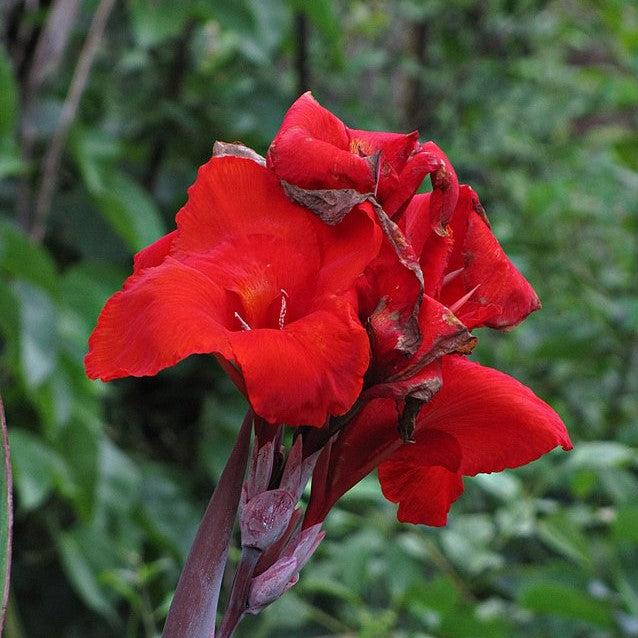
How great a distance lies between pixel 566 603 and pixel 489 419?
62 cm

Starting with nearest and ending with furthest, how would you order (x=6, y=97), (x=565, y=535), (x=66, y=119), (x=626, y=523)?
(x=626, y=523) → (x=565, y=535) → (x=6, y=97) → (x=66, y=119)

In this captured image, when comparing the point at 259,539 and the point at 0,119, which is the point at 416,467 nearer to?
the point at 259,539

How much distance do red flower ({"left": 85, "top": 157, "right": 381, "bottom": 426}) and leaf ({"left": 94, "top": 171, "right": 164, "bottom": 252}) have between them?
2.68 feet

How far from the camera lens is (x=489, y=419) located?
37cm

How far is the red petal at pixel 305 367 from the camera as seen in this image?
0.30m

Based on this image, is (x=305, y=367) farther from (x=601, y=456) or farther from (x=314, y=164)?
(x=601, y=456)

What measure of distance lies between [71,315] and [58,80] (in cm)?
42

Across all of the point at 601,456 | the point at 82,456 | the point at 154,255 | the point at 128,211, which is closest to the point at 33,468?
the point at 82,456

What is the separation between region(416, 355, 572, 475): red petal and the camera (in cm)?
36

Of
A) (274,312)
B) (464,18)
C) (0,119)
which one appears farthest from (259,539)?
(464,18)

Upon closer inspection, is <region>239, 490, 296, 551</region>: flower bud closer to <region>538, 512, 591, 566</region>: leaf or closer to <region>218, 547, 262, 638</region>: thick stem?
<region>218, 547, 262, 638</region>: thick stem

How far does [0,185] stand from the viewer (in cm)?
137

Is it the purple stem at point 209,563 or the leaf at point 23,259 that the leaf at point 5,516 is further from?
the leaf at point 23,259

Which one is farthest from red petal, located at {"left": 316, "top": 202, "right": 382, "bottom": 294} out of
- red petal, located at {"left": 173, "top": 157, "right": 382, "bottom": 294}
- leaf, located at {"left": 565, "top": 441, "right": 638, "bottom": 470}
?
leaf, located at {"left": 565, "top": 441, "right": 638, "bottom": 470}
